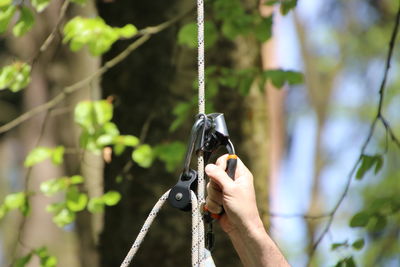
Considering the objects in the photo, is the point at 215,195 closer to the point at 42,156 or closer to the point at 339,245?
the point at 339,245

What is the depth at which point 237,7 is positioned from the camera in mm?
2887

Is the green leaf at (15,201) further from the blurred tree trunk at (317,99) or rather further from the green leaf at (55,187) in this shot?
the blurred tree trunk at (317,99)

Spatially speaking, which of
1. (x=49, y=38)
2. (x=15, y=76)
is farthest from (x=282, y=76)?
(x=15, y=76)

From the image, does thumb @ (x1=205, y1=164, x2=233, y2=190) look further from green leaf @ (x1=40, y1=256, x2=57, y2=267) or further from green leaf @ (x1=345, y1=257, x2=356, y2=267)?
green leaf @ (x1=40, y1=256, x2=57, y2=267)

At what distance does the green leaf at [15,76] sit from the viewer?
108 inches

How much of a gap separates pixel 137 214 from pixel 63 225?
1.23ft

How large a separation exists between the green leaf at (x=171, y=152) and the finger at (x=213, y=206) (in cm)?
132

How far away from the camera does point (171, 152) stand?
282 centimetres

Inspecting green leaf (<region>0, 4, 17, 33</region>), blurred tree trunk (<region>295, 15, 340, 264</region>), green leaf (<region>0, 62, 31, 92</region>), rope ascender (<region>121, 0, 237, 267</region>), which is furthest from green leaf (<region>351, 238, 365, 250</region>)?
blurred tree trunk (<region>295, 15, 340, 264</region>)

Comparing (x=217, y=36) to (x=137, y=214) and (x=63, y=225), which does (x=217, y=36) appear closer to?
(x=137, y=214)

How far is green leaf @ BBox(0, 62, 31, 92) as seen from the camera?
2.73 metres

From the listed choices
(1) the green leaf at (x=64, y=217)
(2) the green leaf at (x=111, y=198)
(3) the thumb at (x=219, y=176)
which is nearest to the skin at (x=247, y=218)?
(3) the thumb at (x=219, y=176)

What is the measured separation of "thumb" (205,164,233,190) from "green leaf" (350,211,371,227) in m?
1.25

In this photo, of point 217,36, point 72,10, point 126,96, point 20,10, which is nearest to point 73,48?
point 20,10
